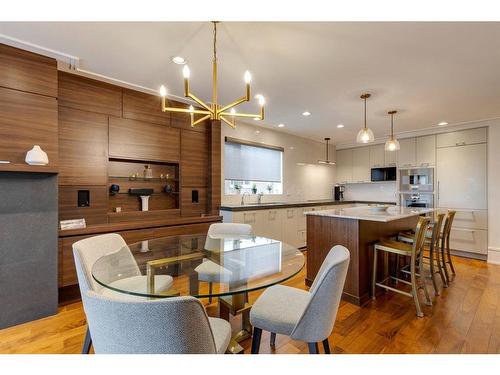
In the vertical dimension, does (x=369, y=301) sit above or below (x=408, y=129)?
below

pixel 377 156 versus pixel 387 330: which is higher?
pixel 377 156

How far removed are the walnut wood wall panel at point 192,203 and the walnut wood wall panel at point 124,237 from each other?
349mm

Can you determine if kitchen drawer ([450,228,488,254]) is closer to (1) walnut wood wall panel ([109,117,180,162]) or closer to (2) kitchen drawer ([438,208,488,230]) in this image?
(2) kitchen drawer ([438,208,488,230])

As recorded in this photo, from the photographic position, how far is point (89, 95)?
2.80m

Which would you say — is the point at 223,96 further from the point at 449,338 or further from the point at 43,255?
the point at 449,338

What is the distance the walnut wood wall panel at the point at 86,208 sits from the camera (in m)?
2.68

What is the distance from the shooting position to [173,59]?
2252 millimetres

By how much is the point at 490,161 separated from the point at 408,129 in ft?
4.48

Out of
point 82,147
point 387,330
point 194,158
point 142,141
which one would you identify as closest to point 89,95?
point 82,147

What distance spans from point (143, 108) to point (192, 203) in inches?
58.8

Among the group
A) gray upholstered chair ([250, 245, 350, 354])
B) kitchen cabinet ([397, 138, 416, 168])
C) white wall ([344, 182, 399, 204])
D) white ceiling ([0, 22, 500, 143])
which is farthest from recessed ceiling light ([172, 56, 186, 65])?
white wall ([344, 182, 399, 204])

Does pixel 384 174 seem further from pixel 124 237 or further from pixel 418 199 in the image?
pixel 124 237

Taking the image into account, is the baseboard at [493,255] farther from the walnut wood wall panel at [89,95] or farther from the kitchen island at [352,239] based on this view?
the walnut wood wall panel at [89,95]
